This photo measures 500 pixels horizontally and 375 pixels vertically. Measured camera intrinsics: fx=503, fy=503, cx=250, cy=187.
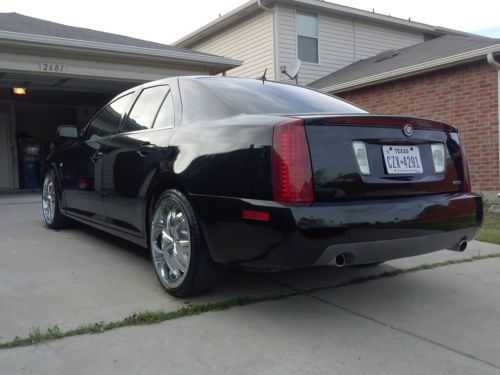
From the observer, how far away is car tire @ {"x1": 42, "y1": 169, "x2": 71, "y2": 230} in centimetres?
601

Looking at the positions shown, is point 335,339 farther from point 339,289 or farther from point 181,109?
point 181,109

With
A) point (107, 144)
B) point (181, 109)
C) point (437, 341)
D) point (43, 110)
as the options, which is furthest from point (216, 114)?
point (43, 110)

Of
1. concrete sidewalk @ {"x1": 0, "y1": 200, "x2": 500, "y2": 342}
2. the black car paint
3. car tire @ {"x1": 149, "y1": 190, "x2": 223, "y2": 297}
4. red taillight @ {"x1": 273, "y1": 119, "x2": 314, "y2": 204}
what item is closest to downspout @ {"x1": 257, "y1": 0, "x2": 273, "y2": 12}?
concrete sidewalk @ {"x1": 0, "y1": 200, "x2": 500, "y2": 342}

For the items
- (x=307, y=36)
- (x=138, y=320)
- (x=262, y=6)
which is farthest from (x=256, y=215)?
(x=307, y=36)

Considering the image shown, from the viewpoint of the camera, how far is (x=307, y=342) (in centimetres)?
282

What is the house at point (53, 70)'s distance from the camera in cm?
996

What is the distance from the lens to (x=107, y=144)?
181 inches

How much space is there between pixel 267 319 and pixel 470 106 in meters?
8.29

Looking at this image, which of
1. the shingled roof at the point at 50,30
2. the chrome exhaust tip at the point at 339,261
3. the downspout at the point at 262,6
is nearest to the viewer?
the chrome exhaust tip at the point at 339,261

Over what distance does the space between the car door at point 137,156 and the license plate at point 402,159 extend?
1.47 meters

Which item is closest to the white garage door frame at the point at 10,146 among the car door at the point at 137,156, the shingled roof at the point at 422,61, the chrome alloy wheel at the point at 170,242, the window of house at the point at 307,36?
the window of house at the point at 307,36

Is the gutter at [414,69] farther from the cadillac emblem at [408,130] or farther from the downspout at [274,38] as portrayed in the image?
the cadillac emblem at [408,130]

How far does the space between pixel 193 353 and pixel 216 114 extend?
1599 mm

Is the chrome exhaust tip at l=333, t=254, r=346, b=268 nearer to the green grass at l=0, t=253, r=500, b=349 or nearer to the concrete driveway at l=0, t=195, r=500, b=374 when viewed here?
the concrete driveway at l=0, t=195, r=500, b=374
